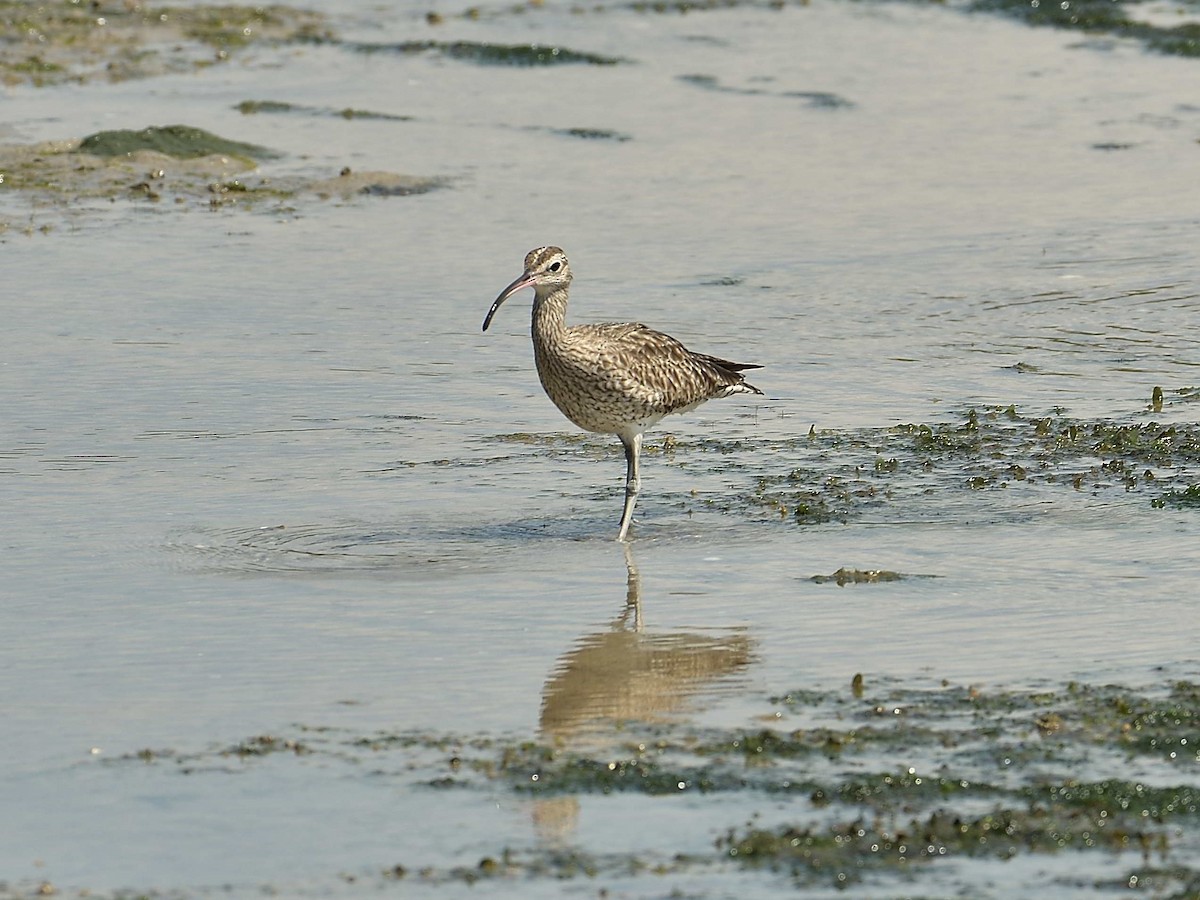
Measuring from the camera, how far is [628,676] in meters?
8.38

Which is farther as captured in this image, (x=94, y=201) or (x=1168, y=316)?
(x=94, y=201)

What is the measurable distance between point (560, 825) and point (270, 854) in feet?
2.82

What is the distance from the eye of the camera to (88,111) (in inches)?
829

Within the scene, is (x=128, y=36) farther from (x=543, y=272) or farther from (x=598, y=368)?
(x=598, y=368)

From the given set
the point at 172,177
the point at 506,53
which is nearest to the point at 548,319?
the point at 172,177

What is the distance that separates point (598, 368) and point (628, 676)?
2.60 metres

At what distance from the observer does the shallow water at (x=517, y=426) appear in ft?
25.3

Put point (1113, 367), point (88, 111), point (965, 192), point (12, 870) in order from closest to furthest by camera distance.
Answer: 1. point (12, 870)
2. point (1113, 367)
3. point (965, 192)
4. point (88, 111)

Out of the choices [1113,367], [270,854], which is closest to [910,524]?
[1113,367]

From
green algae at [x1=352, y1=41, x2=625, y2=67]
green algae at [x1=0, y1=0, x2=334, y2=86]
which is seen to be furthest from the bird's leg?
green algae at [x1=352, y1=41, x2=625, y2=67]

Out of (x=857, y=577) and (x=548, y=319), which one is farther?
(x=548, y=319)

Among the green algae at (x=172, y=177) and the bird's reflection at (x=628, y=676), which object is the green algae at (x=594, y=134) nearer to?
the green algae at (x=172, y=177)

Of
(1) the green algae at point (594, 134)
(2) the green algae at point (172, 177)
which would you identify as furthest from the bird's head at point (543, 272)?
(1) the green algae at point (594, 134)

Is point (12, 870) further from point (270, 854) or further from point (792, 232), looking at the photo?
point (792, 232)
